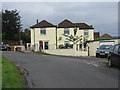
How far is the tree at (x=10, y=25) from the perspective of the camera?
6956 cm

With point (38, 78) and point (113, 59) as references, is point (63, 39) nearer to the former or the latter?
point (113, 59)

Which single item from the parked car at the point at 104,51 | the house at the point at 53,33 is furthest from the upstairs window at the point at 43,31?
the parked car at the point at 104,51

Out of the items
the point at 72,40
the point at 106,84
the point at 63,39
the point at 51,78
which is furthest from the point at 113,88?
the point at 63,39

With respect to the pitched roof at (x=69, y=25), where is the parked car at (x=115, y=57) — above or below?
below

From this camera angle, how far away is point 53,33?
51.5 meters

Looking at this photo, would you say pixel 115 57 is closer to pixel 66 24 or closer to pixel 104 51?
pixel 104 51

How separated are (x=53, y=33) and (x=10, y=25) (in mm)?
21992

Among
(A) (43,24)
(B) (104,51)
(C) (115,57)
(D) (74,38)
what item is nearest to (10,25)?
(A) (43,24)

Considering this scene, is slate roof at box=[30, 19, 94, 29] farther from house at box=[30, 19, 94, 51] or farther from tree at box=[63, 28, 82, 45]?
tree at box=[63, 28, 82, 45]

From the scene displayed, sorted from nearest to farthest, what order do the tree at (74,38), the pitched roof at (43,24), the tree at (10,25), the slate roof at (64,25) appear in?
1. the tree at (74,38)
2. the pitched roof at (43,24)
3. the slate roof at (64,25)
4. the tree at (10,25)

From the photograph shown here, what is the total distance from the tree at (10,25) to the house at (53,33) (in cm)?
1907

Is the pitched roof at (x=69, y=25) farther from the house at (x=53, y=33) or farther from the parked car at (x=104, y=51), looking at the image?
the parked car at (x=104, y=51)

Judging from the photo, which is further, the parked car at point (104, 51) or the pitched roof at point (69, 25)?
the pitched roof at point (69, 25)

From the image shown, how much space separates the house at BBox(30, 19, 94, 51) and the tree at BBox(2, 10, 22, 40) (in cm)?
1907
